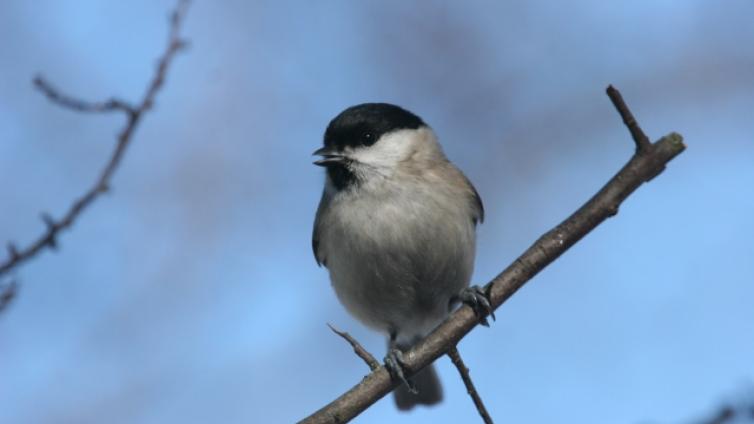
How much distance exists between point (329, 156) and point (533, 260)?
1696 mm

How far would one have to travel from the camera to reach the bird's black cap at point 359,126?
409cm

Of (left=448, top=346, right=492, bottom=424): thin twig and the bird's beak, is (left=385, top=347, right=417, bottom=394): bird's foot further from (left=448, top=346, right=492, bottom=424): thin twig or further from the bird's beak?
the bird's beak

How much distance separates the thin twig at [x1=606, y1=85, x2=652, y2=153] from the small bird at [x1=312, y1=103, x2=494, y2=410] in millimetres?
1529

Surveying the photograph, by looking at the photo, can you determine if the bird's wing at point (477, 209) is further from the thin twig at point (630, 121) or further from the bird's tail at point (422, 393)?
the thin twig at point (630, 121)

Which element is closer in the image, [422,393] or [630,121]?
[630,121]

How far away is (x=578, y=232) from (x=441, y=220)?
141cm

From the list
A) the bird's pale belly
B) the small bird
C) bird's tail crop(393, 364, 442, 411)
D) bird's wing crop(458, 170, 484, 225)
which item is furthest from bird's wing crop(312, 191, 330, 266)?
bird's tail crop(393, 364, 442, 411)

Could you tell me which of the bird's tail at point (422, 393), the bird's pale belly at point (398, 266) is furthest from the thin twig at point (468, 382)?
the bird's tail at point (422, 393)

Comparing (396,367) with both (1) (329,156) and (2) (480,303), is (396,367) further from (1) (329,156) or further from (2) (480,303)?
(1) (329,156)

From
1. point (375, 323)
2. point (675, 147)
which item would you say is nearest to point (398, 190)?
point (375, 323)

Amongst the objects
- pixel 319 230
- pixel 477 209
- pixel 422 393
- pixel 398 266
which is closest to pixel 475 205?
pixel 477 209

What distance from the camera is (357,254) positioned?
12.6 ft

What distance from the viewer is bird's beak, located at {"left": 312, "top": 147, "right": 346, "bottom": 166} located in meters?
4.00

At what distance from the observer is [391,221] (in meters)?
3.79
